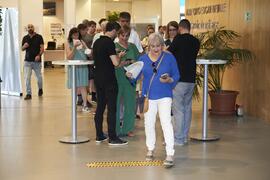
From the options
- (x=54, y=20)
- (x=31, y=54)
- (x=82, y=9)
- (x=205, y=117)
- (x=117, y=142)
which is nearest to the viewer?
(x=117, y=142)

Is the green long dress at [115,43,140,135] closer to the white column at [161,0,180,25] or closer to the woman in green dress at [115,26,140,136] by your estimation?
the woman in green dress at [115,26,140,136]

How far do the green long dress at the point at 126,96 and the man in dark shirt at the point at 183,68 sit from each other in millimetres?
696

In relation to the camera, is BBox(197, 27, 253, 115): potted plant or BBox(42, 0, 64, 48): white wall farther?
BBox(42, 0, 64, 48): white wall

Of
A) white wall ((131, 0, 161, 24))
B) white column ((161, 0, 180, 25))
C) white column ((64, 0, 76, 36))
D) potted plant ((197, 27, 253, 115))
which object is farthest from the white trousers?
white wall ((131, 0, 161, 24))

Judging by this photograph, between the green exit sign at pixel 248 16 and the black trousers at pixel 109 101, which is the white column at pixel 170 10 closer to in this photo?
the green exit sign at pixel 248 16

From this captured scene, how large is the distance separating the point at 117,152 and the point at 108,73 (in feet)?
3.13

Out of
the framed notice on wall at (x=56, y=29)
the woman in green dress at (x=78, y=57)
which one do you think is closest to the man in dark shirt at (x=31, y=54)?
the woman in green dress at (x=78, y=57)

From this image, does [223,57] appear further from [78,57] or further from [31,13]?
[31,13]

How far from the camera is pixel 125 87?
6219 mm

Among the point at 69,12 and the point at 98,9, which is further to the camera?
the point at 98,9

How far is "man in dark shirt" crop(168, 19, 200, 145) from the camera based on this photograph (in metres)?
5.67

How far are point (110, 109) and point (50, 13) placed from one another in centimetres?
1902

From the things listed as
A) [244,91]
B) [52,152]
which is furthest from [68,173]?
[244,91]

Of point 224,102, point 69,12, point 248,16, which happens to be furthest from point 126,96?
point 69,12
